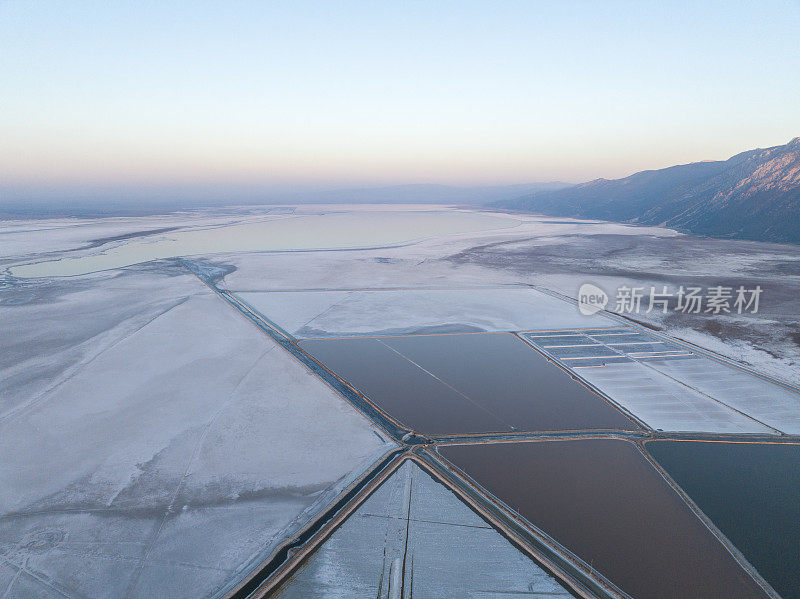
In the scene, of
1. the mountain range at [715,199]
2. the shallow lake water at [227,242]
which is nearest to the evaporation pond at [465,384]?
the shallow lake water at [227,242]

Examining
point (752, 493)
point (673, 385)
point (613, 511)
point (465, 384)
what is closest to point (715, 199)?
point (673, 385)

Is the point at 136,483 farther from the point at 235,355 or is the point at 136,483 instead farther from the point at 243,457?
the point at 235,355

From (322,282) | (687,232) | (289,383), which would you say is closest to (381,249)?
(322,282)

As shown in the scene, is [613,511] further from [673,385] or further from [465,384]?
[673,385]

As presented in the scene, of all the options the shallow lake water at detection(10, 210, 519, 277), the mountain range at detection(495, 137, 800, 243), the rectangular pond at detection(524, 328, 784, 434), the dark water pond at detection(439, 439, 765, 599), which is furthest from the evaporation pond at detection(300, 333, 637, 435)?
the mountain range at detection(495, 137, 800, 243)

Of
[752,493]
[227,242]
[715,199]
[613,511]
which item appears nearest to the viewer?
[613,511]

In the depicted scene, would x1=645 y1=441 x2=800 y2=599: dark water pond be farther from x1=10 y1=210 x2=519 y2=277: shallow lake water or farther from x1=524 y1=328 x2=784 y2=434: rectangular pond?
x1=10 y1=210 x2=519 y2=277: shallow lake water
